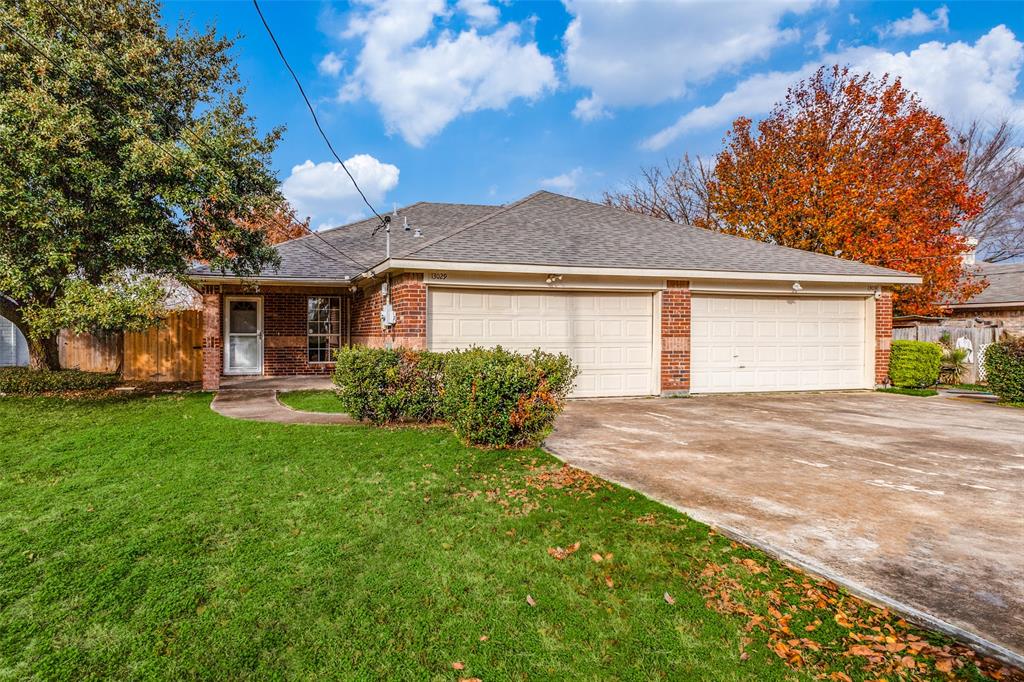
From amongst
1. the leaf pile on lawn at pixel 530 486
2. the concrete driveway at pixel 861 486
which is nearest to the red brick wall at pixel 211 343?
the concrete driveway at pixel 861 486

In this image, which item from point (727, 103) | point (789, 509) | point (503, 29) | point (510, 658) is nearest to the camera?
point (510, 658)

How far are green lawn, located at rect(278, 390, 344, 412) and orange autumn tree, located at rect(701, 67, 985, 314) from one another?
1614 centimetres

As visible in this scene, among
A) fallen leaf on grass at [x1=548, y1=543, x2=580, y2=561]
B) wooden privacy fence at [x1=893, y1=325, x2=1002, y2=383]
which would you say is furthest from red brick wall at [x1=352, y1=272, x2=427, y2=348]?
wooden privacy fence at [x1=893, y1=325, x2=1002, y2=383]

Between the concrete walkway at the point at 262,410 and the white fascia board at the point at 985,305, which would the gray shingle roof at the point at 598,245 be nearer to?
the concrete walkway at the point at 262,410

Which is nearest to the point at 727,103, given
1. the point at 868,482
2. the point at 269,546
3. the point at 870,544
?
the point at 868,482

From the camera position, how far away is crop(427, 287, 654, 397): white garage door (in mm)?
9781

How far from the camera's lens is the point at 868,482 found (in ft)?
15.9

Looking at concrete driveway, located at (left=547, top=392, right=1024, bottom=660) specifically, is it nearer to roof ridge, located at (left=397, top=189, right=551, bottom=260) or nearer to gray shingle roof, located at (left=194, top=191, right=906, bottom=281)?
gray shingle roof, located at (left=194, top=191, right=906, bottom=281)

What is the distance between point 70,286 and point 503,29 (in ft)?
29.2

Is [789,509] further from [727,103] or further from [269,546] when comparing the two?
[727,103]

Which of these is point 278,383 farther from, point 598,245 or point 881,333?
point 881,333

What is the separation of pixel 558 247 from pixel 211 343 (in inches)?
319

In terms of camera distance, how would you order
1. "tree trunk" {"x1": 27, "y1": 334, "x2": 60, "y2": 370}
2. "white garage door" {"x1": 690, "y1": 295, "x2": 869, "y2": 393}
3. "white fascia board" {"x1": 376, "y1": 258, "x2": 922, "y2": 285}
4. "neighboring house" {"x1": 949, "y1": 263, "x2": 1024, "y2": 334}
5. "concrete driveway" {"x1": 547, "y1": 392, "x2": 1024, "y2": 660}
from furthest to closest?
"neighboring house" {"x1": 949, "y1": 263, "x2": 1024, "y2": 334}
"white garage door" {"x1": 690, "y1": 295, "x2": 869, "y2": 393}
"tree trunk" {"x1": 27, "y1": 334, "x2": 60, "y2": 370}
"white fascia board" {"x1": 376, "y1": 258, "x2": 922, "y2": 285}
"concrete driveway" {"x1": 547, "y1": 392, "x2": 1024, "y2": 660}

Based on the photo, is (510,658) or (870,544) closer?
Answer: (510,658)
